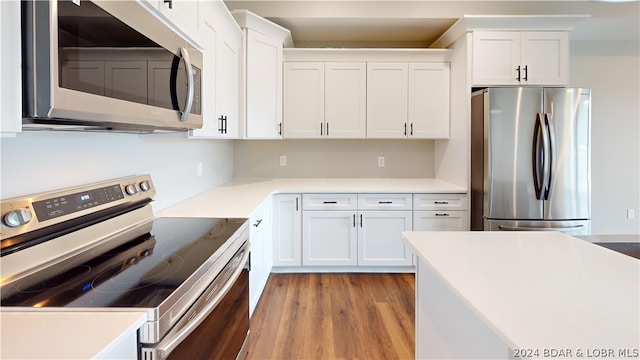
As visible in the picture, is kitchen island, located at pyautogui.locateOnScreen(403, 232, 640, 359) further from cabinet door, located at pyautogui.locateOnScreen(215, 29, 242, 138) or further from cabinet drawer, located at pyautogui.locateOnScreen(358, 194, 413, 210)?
cabinet drawer, located at pyautogui.locateOnScreen(358, 194, 413, 210)

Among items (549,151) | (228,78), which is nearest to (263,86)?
(228,78)

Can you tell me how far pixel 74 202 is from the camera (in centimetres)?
136

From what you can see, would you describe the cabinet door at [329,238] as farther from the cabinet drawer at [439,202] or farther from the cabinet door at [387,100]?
the cabinet door at [387,100]

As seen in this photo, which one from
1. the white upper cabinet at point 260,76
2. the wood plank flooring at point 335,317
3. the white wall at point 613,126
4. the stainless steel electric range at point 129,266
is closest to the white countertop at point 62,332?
the stainless steel electric range at point 129,266

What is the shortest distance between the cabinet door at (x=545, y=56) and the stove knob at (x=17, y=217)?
353 cm

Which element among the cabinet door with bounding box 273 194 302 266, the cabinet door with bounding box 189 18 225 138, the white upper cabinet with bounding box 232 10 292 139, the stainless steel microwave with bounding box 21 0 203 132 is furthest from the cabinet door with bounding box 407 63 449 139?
the stainless steel microwave with bounding box 21 0 203 132

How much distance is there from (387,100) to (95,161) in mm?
2754

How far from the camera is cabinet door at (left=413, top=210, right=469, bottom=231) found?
3.35 m

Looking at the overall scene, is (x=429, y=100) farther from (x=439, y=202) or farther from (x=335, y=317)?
(x=335, y=317)

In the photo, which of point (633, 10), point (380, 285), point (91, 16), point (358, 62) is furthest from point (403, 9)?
point (91, 16)

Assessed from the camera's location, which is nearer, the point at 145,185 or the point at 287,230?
the point at 145,185

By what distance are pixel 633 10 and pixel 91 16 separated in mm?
4330

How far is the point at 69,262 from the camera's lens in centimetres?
122

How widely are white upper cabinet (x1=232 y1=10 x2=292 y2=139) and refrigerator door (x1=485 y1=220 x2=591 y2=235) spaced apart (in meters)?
2.13
